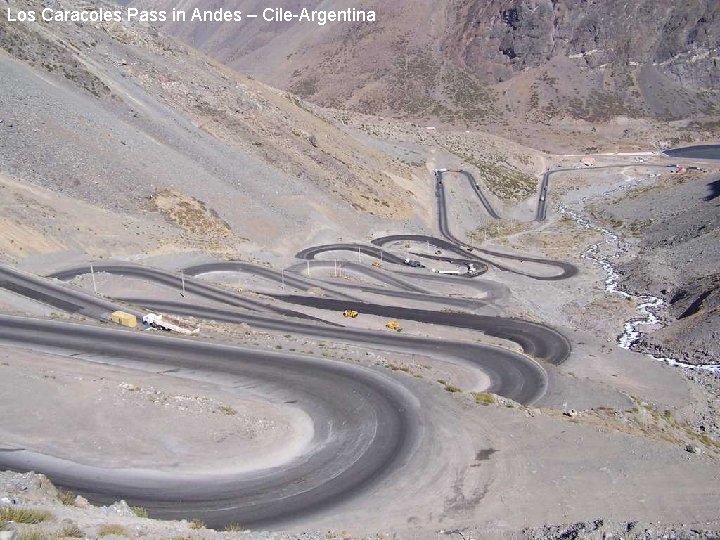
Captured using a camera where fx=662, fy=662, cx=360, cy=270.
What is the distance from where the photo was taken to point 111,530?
14352mm

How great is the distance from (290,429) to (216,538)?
1005cm

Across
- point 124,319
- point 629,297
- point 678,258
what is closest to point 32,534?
point 124,319

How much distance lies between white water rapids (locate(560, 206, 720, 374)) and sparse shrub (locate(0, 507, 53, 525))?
41.1m

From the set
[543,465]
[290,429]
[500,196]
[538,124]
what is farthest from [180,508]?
[538,124]

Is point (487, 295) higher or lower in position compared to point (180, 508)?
higher

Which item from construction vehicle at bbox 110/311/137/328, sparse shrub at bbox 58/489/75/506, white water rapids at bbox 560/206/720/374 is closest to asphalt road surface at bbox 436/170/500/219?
white water rapids at bbox 560/206/720/374

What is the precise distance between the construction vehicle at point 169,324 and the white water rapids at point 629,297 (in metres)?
31.3

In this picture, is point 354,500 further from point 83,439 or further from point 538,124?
point 538,124

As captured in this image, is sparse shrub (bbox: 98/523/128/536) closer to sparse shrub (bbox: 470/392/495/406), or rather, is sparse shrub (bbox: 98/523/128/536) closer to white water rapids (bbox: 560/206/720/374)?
sparse shrub (bbox: 470/392/495/406)

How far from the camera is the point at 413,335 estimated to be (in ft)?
145

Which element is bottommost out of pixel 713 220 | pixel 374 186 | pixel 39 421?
pixel 39 421

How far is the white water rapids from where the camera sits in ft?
148

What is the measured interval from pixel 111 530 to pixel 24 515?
1817 millimetres

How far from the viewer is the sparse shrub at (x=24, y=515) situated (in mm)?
13891
